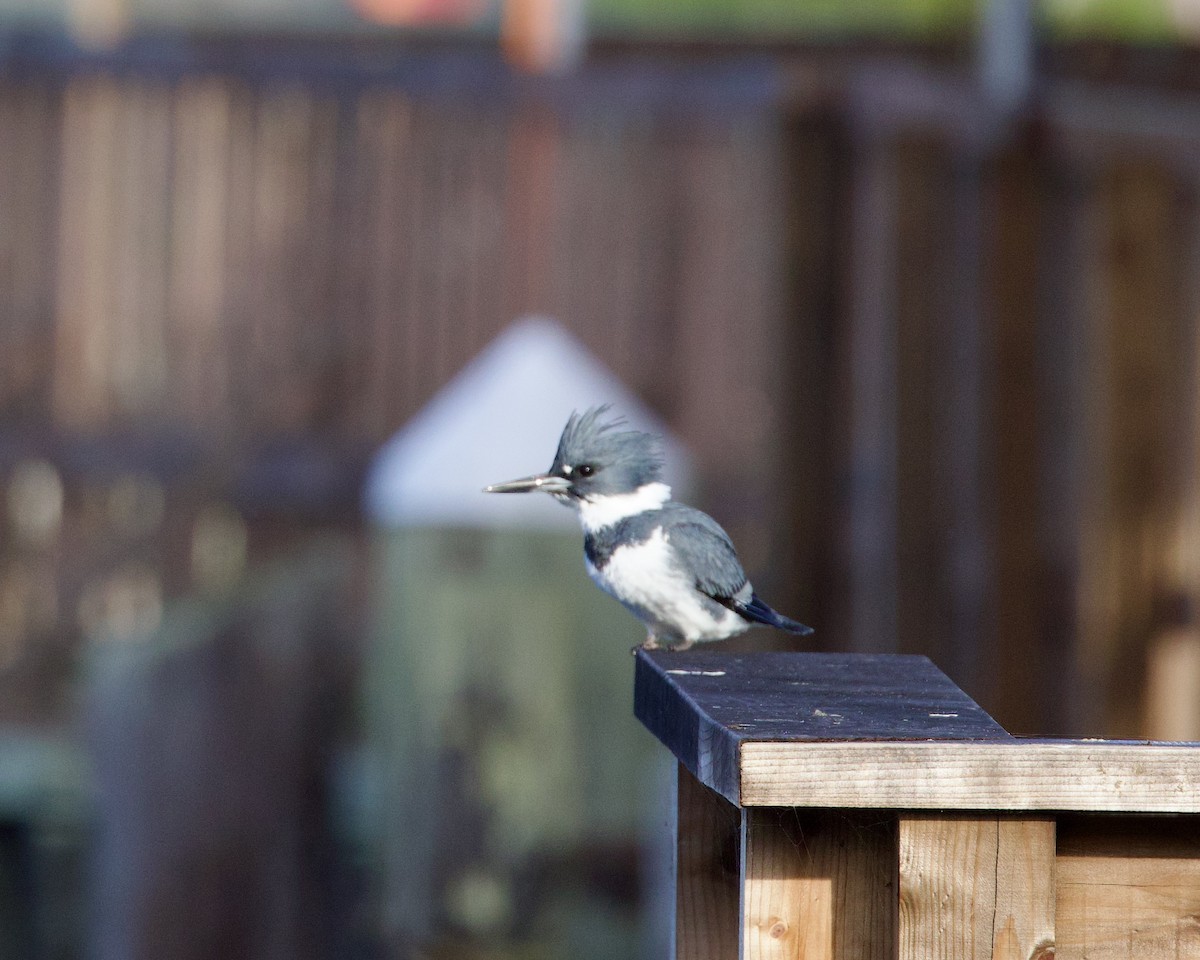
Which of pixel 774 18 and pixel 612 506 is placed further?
pixel 774 18

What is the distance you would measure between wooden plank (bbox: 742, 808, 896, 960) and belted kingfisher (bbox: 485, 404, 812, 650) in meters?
0.72

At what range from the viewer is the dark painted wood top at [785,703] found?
4.88 ft

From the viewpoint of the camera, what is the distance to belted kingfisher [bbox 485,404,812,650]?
7.64 ft

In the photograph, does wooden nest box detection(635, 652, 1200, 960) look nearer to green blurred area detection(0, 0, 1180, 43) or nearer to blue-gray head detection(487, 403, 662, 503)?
blue-gray head detection(487, 403, 662, 503)

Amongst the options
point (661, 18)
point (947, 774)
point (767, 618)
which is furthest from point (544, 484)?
point (661, 18)

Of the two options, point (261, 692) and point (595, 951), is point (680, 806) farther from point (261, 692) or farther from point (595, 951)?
point (261, 692)

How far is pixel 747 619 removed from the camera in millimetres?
2418

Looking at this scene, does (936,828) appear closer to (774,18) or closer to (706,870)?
(706,870)

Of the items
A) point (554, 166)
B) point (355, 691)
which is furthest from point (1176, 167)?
point (355, 691)

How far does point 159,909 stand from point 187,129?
3.76m

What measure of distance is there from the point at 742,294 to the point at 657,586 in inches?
159

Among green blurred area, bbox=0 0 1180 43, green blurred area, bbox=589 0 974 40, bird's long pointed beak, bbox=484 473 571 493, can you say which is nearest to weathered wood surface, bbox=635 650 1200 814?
bird's long pointed beak, bbox=484 473 571 493

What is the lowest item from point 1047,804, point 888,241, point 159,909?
point 159,909

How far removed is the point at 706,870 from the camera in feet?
6.21
